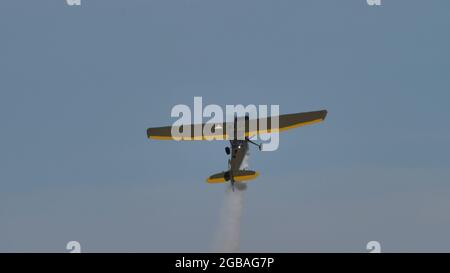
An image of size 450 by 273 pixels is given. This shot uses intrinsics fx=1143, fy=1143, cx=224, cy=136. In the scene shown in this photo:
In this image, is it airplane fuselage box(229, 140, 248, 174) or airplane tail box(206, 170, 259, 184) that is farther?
airplane fuselage box(229, 140, 248, 174)

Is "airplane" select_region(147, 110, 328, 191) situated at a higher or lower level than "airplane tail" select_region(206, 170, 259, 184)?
higher

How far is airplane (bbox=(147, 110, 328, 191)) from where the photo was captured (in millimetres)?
98875

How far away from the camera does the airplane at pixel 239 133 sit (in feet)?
324

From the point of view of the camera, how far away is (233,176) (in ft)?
324

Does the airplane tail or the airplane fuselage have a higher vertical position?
the airplane fuselage

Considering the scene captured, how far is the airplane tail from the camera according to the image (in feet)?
320

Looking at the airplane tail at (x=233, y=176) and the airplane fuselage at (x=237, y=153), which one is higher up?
the airplane fuselage at (x=237, y=153)

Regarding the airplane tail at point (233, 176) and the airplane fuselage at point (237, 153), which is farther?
the airplane fuselage at point (237, 153)

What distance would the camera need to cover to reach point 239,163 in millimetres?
99188

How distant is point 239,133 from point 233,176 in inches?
183
